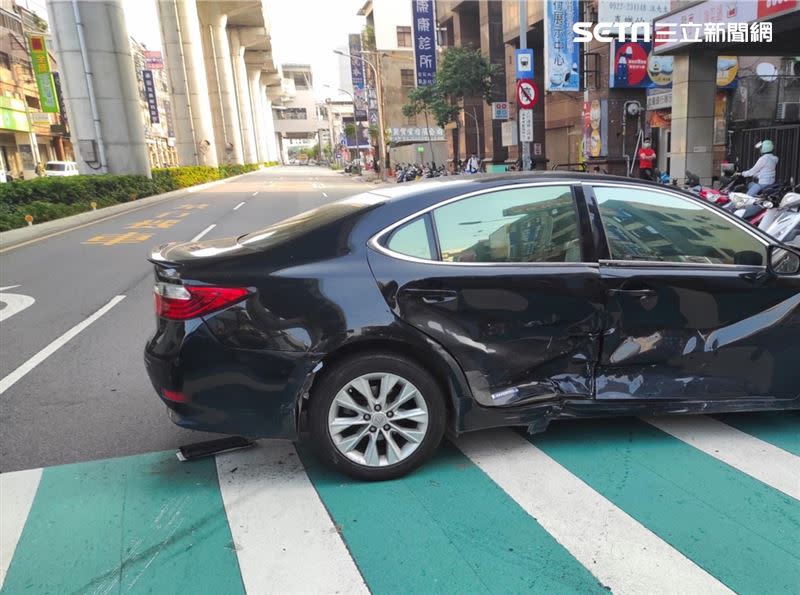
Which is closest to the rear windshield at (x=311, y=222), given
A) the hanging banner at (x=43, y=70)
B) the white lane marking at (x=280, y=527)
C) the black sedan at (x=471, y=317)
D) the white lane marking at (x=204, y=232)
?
the black sedan at (x=471, y=317)

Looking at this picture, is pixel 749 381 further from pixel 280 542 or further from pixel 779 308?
pixel 280 542

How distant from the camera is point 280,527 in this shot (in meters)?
3.08

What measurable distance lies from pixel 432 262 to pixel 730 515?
1.92 metres

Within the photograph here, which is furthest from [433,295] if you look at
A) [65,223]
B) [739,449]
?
[65,223]

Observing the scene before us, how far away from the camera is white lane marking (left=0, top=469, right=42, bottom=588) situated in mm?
2957

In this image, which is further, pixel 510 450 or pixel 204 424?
pixel 510 450

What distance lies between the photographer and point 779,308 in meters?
3.65

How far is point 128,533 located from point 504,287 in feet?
7.40

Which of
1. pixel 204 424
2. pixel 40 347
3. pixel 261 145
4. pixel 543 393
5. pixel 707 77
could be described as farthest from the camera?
pixel 261 145

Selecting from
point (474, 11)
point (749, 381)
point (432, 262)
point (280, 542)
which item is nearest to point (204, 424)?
point (280, 542)

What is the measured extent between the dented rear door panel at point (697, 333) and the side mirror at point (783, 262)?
47 millimetres

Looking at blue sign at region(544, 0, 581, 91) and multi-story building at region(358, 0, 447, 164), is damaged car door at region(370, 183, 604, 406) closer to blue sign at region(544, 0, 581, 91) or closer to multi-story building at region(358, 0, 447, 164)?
blue sign at region(544, 0, 581, 91)

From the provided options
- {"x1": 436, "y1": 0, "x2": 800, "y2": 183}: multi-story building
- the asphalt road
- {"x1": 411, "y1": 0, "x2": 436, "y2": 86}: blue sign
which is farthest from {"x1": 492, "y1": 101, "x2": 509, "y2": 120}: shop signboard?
the asphalt road

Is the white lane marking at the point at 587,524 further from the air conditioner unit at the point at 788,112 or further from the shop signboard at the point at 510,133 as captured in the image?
the shop signboard at the point at 510,133
